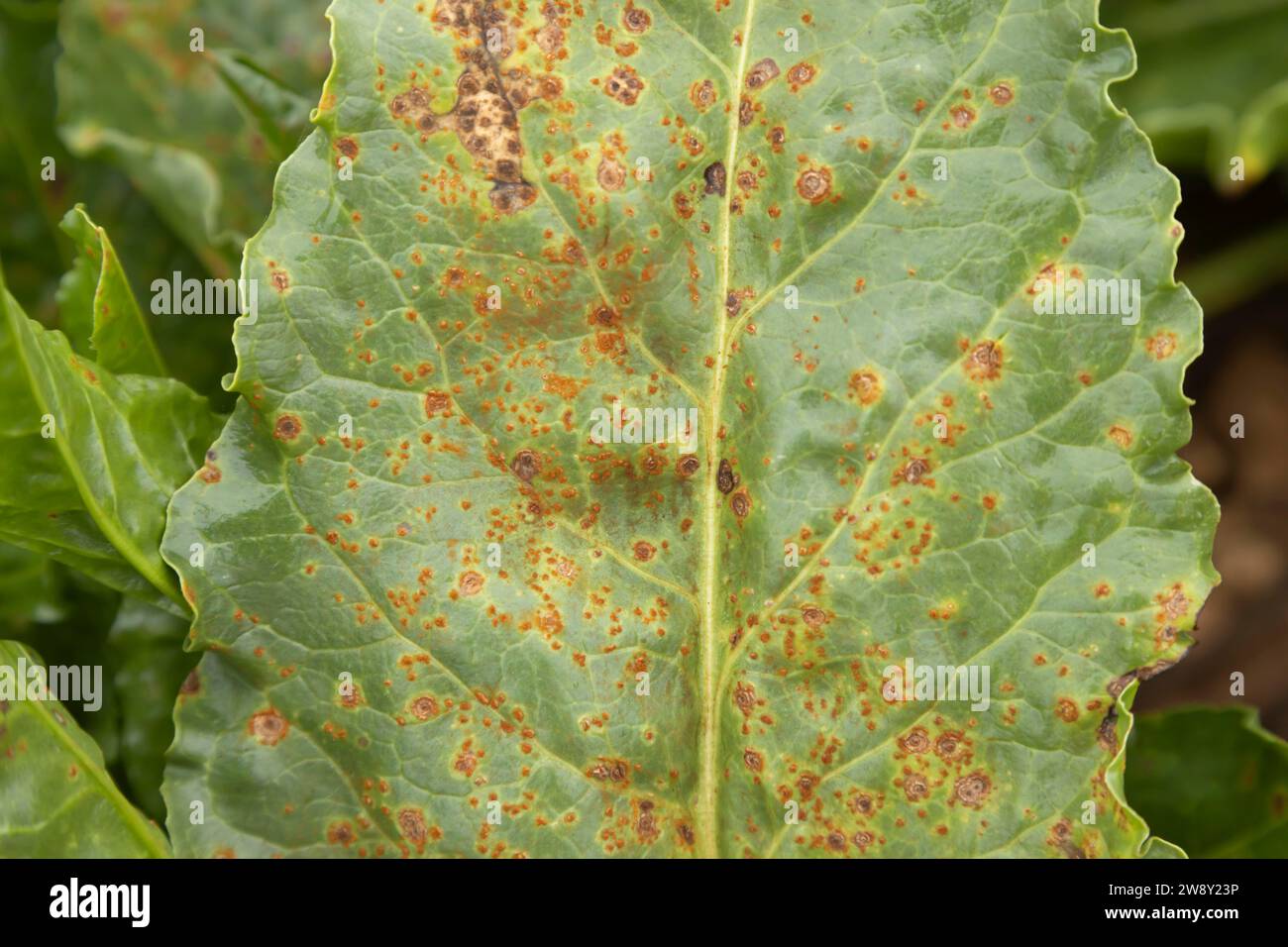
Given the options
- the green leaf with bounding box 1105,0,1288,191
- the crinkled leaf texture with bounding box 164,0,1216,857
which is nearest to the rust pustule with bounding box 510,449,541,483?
the crinkled leaf texture with bounding box 164,0,1216,857

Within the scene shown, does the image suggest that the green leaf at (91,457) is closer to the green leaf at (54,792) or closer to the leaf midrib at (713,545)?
the green leaf at (54,792)

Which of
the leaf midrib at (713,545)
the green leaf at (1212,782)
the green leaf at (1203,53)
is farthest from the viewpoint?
the green leaf at (1203,53)

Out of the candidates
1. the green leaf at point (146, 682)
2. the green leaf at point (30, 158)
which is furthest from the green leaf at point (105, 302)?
the green leaf at point (30, 158)

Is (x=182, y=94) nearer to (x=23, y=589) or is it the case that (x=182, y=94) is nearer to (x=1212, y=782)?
(x=23, y=589)

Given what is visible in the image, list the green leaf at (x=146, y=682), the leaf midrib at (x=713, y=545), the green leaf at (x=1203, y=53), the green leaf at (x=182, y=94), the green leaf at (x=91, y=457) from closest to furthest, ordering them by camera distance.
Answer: the green leaf at (x=91, y=457) < the leaf midrib at (x=713, y=545) < the green leaf at (x=146, y=682) < the green leaf at (x=182, y=94) < the green leaf at (x=1203, y=53)

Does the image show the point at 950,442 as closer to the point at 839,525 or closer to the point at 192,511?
the point at 839,525

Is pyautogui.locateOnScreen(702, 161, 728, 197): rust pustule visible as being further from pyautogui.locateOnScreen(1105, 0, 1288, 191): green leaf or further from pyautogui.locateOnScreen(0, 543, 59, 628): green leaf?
pyautogui.locateOnScreen(1105, 0, 1288, 191): green leaf

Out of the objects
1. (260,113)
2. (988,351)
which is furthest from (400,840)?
(260,113)

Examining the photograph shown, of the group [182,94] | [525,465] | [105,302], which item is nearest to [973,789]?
[525,465]

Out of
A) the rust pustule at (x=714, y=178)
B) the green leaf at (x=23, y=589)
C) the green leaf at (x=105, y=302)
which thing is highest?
the rust pustule at (x=714, y=178)
